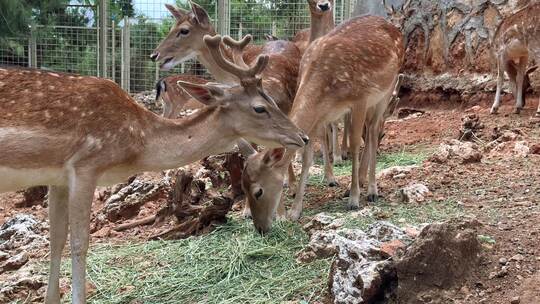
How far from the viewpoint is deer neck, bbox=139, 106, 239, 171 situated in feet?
15.5

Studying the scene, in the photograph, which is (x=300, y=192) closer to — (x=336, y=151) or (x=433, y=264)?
(x=433, y=264)

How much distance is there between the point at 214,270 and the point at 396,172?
11.6ft

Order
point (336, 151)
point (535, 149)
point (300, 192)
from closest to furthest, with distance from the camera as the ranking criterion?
point (300, 192), point (535, 149), point (336, 151)

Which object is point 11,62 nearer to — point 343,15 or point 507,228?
point 343,15

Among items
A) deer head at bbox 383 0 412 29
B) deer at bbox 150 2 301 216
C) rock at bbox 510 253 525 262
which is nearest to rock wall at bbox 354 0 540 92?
deer head at bbox 383 0 412 29

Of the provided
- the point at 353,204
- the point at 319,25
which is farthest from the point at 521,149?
the point at 319,25

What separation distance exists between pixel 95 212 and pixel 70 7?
29.8 feet

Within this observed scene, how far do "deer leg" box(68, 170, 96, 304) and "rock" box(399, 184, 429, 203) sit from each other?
114 inches

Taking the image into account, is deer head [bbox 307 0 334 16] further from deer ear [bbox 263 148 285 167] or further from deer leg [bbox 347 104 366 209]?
deer ear [bbox 263 148 285 167]

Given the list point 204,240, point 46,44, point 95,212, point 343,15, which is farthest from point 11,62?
point 204,240

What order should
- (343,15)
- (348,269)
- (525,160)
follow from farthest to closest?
1. (343,15)
2. (525,160)
3. (348,269)

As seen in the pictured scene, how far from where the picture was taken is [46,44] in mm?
15602

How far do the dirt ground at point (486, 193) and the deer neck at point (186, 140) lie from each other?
1.80 metres

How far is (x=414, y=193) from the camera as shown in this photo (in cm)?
614
